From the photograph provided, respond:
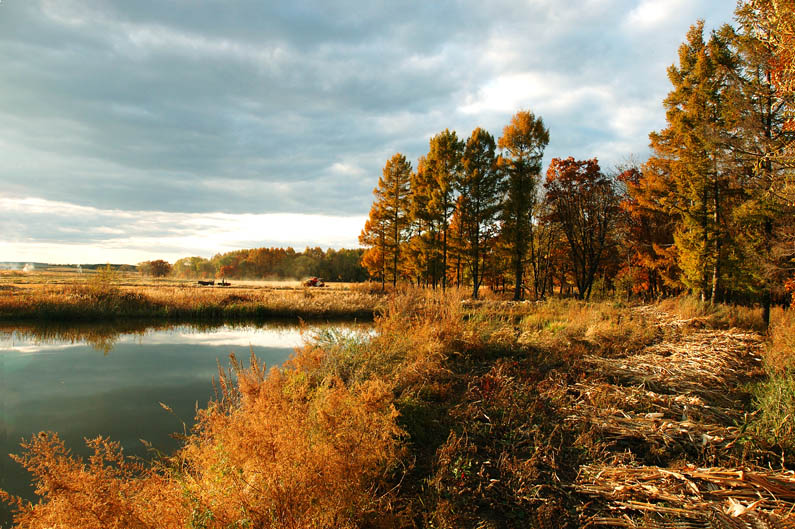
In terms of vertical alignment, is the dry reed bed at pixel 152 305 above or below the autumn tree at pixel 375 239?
below

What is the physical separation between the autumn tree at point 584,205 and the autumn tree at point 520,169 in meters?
3.24

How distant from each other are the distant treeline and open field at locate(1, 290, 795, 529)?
64.8 metres

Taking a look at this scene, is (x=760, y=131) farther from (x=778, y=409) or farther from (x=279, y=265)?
(x=279, y=265)

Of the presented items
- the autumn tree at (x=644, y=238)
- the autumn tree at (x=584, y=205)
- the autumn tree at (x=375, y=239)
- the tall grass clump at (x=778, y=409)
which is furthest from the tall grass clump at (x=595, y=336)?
the autumn tree at (x=375, y=239)

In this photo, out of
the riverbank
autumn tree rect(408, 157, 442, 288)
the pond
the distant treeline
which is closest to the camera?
the pond

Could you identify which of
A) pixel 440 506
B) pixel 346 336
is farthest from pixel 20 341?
pixel 440 506

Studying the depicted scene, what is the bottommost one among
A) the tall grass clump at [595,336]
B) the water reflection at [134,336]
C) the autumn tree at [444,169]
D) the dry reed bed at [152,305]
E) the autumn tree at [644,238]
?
the water reflection at [134,336]

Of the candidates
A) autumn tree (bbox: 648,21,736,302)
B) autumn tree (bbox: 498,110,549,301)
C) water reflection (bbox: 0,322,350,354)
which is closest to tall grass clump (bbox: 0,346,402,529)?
water reflection (bbox: 0,322,350,354)

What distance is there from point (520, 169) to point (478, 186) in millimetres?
2836

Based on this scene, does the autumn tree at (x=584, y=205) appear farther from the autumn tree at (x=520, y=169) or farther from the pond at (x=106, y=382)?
the pond at (x=106, y=382)

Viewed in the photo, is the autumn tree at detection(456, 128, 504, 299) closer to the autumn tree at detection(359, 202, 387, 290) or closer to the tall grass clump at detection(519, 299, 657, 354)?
the autumn tree at detection(359, 202, 387, 290)

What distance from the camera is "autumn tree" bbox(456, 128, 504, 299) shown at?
Answer: 24.9 metres

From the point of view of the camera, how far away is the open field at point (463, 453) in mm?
2162

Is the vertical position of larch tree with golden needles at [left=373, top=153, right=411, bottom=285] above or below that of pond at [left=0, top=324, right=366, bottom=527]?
above
